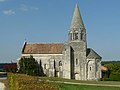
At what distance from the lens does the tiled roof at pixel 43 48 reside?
231 ft

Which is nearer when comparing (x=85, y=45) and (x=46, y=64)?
(x=85, y=45)

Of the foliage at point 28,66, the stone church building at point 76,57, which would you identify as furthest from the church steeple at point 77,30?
the foliage at point 28,66

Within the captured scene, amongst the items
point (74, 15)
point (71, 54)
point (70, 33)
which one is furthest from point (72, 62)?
point (74, 15)

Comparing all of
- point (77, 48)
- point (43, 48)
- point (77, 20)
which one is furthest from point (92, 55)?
point (43, 48)

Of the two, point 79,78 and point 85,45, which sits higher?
point 85,45

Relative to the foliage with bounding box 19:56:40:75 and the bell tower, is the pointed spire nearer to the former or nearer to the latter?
the bell tower

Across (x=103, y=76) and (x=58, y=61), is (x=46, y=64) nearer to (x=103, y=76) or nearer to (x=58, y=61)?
(x=58, y=61)

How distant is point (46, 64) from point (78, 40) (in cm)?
1068

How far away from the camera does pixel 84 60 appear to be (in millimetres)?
66438

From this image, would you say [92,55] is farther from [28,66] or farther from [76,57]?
[28,66]

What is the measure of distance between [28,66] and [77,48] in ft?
39.3

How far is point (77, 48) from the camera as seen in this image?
67.4 m

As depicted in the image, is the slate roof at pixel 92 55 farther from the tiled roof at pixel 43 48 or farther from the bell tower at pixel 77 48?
the tiled roof at pixel 43 48

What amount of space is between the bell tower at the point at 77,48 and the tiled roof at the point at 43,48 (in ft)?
12.7
